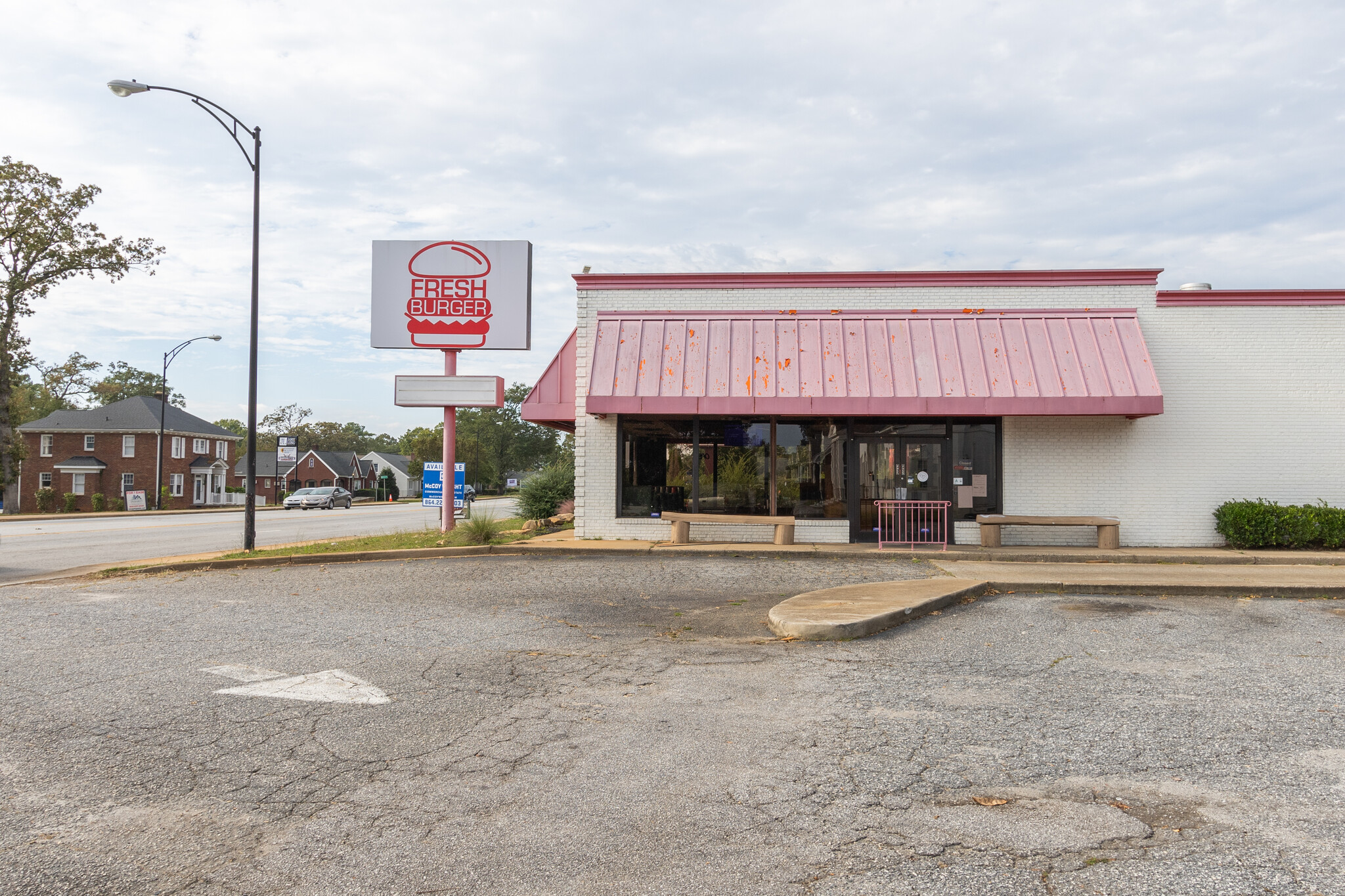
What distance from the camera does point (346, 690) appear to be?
19.6ft

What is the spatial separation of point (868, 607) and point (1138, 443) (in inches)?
396

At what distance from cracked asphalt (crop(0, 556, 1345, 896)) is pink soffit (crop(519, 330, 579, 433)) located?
9.04m

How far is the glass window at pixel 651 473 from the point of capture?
54.4ft

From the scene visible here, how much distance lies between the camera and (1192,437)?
15.7 m

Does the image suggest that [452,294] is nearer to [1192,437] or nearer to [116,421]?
[1192,437]

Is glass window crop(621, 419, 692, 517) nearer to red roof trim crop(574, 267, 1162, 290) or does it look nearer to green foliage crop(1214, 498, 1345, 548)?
red roof trim crop(574, 267, 1162, 290)

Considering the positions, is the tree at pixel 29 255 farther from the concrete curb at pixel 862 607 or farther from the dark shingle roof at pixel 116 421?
the concrete curb at pixel 862 607

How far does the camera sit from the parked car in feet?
163

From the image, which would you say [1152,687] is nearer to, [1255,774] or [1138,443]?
[1255,774]

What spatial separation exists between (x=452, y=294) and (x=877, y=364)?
361 inches

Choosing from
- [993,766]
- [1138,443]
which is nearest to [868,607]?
[993,766]

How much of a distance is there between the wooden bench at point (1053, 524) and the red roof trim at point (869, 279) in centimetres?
443

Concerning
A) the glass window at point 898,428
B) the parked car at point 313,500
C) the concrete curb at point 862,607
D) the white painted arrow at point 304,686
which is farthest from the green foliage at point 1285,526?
the parked car at point 313,500

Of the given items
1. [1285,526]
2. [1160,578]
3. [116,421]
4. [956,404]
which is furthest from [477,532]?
[116,421]
